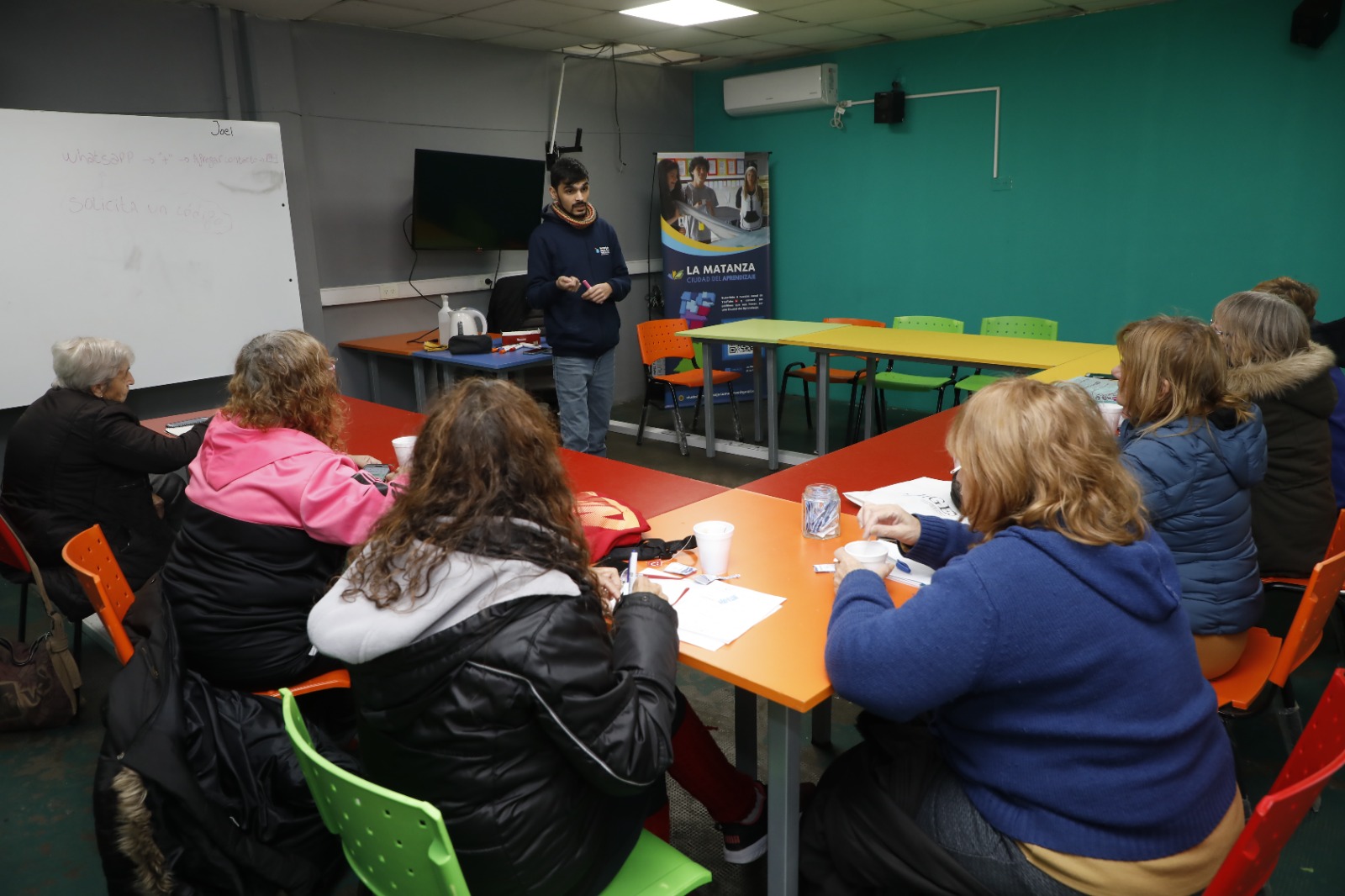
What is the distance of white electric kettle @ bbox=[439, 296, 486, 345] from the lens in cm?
507

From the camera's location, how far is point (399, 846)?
1.09 meters

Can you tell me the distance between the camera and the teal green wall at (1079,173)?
4.93m

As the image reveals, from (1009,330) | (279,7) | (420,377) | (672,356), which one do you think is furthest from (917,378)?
(279,7)

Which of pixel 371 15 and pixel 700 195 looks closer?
pixel 371 15

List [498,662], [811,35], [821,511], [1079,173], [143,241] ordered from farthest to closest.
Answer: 1. [811,35]
2. [1079,173]
3. [143,241]
4. [821,511]
5. [498,662]

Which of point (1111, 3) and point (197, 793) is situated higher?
point (1111, 3)

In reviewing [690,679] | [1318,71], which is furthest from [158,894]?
[1318,71]

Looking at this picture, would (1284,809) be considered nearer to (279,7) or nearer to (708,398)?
(708,398)

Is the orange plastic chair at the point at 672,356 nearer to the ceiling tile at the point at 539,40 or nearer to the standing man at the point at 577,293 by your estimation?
the standing man at the point at 577,293

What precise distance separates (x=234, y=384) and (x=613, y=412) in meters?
4.79

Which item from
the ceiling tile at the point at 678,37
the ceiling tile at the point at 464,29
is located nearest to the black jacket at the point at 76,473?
the ceiling tile at the point at 464,29

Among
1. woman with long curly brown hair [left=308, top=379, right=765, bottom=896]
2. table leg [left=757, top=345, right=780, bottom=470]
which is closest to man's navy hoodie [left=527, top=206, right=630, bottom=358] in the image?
table leg [left=757, top=345, right=780, bottom=470]

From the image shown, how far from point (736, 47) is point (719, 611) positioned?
553cm

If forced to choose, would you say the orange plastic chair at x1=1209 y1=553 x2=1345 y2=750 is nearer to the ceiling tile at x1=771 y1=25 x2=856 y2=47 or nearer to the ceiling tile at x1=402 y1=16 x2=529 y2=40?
the ceiling tile at x1=771 y1=25 x2=856 y2=47
